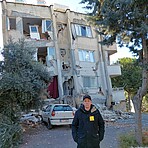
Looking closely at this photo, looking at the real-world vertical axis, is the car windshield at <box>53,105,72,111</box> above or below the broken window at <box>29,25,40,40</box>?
below

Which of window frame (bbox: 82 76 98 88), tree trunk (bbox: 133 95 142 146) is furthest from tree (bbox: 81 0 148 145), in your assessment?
window frame (bbox: 82 76 98 88)

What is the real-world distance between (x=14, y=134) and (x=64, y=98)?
14.0m

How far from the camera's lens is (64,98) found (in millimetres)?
24547

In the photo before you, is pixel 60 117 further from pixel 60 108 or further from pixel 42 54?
pixel 42 54

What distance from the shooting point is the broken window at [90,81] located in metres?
25.8

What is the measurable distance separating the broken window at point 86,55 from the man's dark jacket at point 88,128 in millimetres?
21218

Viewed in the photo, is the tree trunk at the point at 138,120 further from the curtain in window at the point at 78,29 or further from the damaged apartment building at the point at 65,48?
the curtain in window at the point at 78,29

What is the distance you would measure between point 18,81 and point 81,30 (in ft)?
52.7

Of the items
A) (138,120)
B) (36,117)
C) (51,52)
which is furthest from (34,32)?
(138,120)

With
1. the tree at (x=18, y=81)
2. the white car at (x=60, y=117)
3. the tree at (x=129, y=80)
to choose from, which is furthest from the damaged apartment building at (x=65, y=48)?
the tree at (x=18, y=81)

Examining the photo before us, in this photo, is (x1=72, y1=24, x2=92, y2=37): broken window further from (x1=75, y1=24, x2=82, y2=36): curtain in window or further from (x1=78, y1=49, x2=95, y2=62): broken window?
(x1=78, y1=49, x2=95, y2=62): broken window

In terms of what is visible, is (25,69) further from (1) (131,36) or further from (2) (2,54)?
(1) (131,36)

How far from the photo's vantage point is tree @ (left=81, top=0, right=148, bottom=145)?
866 cm

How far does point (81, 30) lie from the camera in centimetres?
2738
